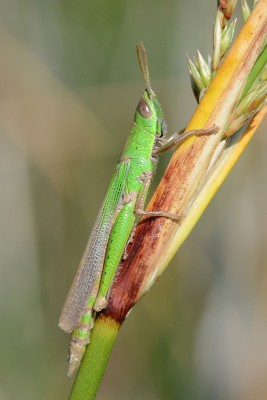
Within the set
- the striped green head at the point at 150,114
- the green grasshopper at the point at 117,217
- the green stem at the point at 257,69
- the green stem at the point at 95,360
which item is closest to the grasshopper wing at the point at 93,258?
the green grasshopper at the point at 117,217

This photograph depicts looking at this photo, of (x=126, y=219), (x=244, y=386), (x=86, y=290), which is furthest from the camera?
(x=244, y=386)

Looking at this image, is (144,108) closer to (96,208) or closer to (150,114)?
(150,114)

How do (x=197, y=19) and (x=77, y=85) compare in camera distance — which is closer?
(x=197, y=19)

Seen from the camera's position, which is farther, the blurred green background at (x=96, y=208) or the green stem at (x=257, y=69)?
the blurred green background at (x=96, y=208)

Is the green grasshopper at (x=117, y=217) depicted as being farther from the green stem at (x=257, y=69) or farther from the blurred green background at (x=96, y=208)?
the blurred green background at (x=96, y=208)

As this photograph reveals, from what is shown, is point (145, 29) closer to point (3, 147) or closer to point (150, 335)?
point (3, 147)

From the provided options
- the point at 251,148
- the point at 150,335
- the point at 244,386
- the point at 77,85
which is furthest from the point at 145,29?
the point at 244,386
